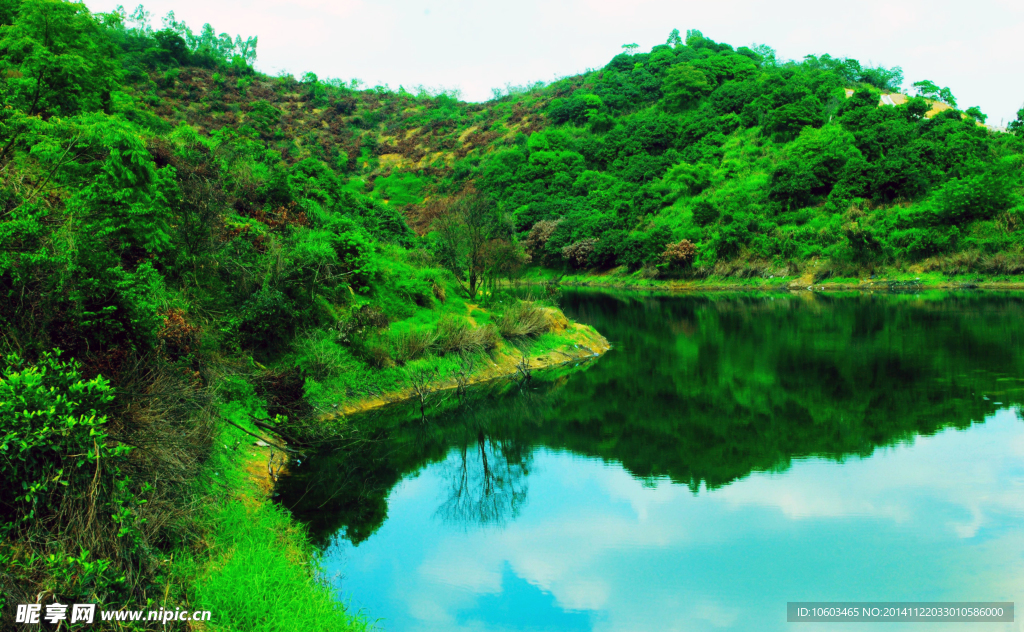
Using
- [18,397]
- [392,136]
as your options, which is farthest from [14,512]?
[392,136]

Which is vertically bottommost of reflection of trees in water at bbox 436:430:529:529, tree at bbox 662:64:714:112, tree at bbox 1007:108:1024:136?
reflection of trees in water at bbox 436:430:529:529

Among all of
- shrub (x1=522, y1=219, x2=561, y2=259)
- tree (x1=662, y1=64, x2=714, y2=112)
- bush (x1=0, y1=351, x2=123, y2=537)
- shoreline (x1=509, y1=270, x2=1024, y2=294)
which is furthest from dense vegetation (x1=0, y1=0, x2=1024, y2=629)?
tree (x1=662, y1=64, x2=714, y2=112)

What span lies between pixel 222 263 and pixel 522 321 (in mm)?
11804

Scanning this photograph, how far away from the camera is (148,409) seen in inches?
277

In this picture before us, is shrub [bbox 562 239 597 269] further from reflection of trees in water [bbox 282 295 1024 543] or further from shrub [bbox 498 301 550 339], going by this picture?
shrub [bbox 498 301 550 339]

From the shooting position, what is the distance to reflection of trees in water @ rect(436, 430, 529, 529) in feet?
38.5

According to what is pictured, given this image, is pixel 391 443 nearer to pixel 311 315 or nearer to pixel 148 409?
pixel 311 315

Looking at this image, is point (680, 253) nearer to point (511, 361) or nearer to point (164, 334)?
point (511, 361)

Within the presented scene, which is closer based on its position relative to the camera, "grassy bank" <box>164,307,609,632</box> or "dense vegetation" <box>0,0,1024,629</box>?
"dense vegetation" <box>0,0,1024,629</box>

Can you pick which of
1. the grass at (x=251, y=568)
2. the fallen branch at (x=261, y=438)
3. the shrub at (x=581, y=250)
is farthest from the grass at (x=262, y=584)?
the shrub at (x=581, y=250)

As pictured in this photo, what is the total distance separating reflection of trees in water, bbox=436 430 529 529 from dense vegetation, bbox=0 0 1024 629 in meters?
3.43

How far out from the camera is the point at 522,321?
25.3m

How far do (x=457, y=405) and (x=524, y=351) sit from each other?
6150mm

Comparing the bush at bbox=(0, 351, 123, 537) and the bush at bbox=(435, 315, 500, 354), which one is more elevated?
the bush at bbox=(0, 351, 123, 537)
